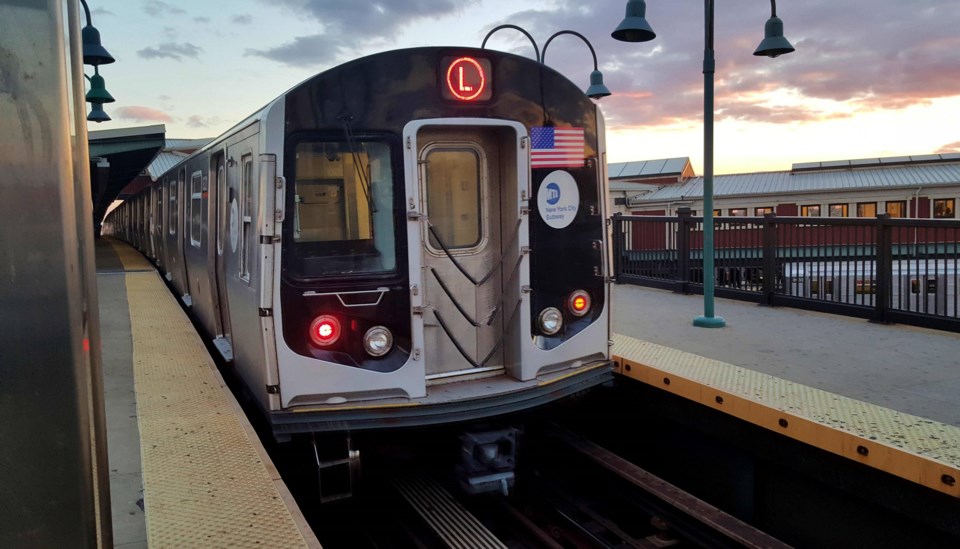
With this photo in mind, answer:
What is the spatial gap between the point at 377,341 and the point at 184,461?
1.43m

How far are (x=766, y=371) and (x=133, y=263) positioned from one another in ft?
48.1

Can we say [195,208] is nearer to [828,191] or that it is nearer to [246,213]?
[246,213]

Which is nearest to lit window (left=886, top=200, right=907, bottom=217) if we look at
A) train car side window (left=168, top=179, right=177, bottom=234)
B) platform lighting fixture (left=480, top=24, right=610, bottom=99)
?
platform lighting fixture (left=480, top=24, right=610, bottom=99)

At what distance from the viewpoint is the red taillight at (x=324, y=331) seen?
4.89 m

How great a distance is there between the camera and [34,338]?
1.50m

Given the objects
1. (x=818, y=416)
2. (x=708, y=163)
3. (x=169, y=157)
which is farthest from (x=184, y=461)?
(x=169, y=157)

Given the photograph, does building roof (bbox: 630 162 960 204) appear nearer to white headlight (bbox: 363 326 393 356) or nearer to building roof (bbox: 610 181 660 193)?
building roof (bbox: 610 181 660 193)

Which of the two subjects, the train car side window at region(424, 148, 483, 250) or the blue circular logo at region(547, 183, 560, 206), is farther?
the blue circular logo at region(547, 183, 560, 206)

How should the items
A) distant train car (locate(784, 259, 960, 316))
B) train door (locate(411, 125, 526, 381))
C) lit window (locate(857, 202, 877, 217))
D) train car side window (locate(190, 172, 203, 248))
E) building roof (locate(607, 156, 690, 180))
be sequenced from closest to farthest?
1. train door (locate(411, 125, 526, 381))
2. distant train car (locate(784, 259, 960, 316))
3. train car side window (locate(190, 172, 203, 248))
4. lit window (locate(857, 202, 877, 217))
5. building roof (locate(607, 156, 690, 180))

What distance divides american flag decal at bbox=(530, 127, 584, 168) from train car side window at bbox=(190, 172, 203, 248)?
4.23 metres

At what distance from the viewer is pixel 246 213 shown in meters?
5.27

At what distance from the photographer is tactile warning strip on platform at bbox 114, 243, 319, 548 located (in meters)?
3.49

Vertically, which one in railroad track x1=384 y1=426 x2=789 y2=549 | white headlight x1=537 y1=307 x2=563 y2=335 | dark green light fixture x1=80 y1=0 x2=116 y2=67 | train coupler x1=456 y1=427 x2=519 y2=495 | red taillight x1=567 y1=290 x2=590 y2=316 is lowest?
railroad track x1=384 y1=426 x2=789 y2=549

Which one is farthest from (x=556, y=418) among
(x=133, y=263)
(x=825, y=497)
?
(x=133, y=263)
